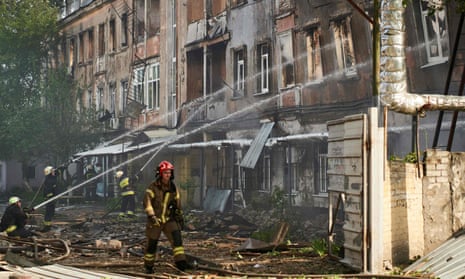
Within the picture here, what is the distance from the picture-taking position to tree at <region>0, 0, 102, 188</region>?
36.2m

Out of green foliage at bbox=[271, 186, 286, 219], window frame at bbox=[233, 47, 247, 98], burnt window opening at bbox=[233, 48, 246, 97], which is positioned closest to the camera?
green foliage at bbox=[271, 186, 286, 219]

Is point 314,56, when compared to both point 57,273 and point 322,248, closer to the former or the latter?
point 322,248

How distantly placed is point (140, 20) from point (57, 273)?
2318 cm

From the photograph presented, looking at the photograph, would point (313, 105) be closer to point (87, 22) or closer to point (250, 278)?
point (250, 278)

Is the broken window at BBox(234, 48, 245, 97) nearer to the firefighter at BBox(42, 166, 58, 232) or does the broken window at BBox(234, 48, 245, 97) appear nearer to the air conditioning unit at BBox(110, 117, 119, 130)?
the firefighter at BBox(42, 166, 58, 232)

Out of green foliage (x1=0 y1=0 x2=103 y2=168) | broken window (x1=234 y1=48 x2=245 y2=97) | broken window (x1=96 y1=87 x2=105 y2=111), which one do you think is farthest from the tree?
broken window (x1=234 y1=48 x2=245 y2=97)

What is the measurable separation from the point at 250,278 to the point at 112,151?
20887 millimetres

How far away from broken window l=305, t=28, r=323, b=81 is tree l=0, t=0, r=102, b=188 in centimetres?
1582

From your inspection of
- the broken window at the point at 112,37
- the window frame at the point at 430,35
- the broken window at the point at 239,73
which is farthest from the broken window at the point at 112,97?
the window frame at the point at 430,35

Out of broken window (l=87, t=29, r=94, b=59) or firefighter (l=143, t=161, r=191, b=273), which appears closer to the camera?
firefighter (l=143, t=161, r=191, b=273)

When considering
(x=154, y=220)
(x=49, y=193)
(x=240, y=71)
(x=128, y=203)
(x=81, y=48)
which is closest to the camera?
(x=154, y=220)

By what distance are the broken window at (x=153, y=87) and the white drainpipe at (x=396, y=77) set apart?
18.9 meters

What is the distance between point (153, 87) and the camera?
31.8 m

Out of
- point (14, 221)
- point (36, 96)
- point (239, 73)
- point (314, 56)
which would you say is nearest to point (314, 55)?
point (314, 56)
